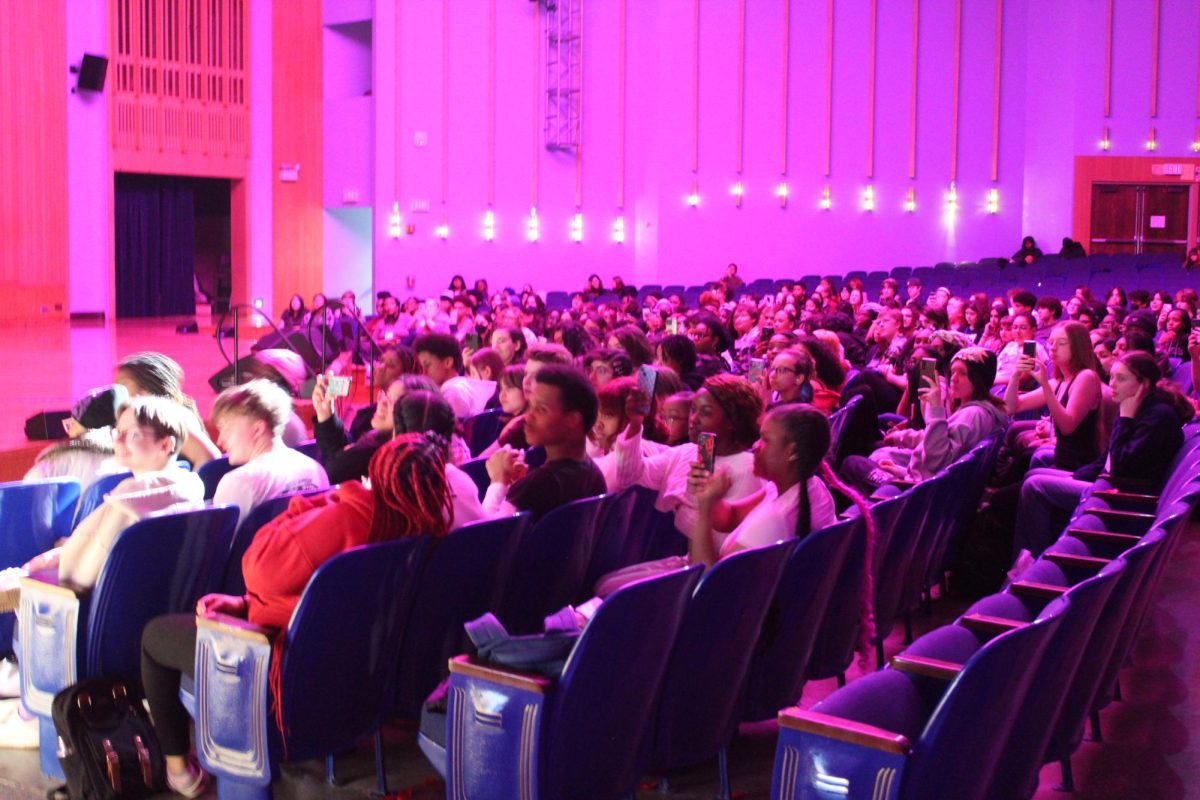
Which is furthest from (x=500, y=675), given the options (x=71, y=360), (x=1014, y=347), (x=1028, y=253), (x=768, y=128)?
(x=768, y=128)

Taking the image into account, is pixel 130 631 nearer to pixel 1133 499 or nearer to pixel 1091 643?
pixel 1091 643

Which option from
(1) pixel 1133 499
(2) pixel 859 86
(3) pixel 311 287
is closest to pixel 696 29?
(2) pixel 859 86

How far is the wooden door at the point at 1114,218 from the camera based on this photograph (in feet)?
52.1

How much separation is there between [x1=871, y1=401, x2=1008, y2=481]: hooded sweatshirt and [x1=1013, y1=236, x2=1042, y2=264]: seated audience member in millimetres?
11179

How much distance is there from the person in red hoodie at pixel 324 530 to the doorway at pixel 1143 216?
15.0m

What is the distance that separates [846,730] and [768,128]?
15.0m

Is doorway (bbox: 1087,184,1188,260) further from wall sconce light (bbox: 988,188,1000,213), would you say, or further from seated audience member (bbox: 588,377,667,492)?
seated audience member (bbox: 588,377,667,492)

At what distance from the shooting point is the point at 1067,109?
1583 centimetres

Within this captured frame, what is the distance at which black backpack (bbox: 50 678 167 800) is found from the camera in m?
2.87

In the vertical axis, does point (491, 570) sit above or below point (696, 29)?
below

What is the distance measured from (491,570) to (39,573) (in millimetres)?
1162

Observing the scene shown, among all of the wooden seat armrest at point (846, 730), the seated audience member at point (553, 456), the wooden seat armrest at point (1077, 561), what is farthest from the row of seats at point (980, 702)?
the seated audience member at point (553, 456)

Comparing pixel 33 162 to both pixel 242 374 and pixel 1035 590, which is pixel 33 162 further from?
pixel 1035 590

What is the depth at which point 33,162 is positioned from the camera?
1507cm
